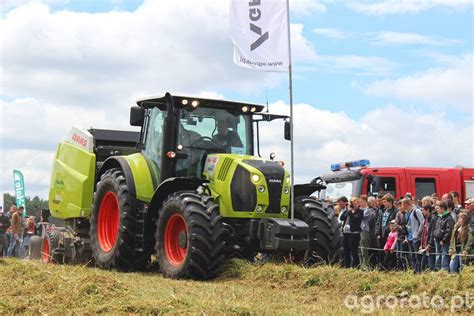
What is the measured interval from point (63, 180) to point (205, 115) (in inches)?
158

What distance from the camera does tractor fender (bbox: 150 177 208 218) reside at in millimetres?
11761

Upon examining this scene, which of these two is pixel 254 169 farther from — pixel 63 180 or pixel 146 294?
pixel 63 180

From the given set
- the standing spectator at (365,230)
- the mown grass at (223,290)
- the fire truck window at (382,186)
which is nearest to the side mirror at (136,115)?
the mown grass at (223,290)

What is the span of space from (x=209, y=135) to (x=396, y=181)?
779cm

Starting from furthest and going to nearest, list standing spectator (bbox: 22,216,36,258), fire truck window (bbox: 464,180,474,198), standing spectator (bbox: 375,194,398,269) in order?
standing spectator (bbox: 22,216,36,258), fire truck window (bbox: 464,180,474,198), standing spectator (bbox: 375,194,398,269)

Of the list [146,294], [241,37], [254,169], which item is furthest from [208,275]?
[241,37]

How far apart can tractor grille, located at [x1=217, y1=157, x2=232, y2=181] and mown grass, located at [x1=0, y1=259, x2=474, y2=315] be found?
146 centimetres

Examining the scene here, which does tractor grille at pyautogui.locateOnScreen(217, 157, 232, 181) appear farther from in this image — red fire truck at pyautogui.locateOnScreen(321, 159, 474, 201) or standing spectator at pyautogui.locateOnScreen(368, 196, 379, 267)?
red fire truck at pyautogui.locateOnScreen(321, 159, 474, 201)

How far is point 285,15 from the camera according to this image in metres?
13.7

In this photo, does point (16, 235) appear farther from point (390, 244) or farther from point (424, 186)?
point (390, 244)

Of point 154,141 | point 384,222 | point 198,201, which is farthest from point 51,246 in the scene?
point 384,222

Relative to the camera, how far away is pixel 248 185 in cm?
1177

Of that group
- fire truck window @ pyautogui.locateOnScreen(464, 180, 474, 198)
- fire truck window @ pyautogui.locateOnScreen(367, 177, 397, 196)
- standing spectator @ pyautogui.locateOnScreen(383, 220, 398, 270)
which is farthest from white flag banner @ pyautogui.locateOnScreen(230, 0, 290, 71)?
fire truck window @ pyautogui.locateOnScreen(464, 180, 474, 198)

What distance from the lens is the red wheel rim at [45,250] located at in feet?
52.3
